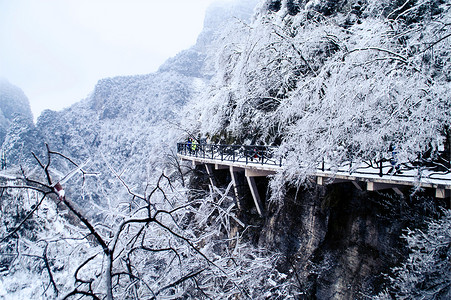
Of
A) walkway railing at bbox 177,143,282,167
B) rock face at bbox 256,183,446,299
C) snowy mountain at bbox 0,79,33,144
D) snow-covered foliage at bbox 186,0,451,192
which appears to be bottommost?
rock face at bbox 256,183,446,299

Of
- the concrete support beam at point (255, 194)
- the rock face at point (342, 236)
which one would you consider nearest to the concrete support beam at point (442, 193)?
the rock face at point (342, 236)

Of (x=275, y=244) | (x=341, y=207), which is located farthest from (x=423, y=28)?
(x=275, y=244)

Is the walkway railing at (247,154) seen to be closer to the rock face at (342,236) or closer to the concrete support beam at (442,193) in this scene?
the rock face at (342,236)

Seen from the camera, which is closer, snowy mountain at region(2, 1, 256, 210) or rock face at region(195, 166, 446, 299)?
rock face at region(195, 166, 446, 299)

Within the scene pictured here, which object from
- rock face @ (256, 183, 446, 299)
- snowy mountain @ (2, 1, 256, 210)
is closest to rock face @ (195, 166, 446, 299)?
rock face @ (256, 183, 446, 299)

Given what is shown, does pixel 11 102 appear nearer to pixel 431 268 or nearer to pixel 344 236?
pixel 344 236

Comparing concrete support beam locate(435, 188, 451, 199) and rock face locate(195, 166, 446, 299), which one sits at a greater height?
concrete support beam locate(435, 188, 451, 199)

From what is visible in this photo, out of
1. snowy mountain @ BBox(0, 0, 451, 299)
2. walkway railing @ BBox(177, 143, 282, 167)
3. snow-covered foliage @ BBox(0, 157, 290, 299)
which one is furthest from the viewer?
walkway railing @ BBox(177, 143, 282, 167)

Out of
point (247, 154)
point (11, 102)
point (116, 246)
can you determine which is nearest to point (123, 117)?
point (11, 102)

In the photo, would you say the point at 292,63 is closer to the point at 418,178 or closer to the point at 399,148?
the point at 399,148

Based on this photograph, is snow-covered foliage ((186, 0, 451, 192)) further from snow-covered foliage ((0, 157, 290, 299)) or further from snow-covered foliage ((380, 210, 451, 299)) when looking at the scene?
snow-covered foliage ((0, 157, 290, 299))

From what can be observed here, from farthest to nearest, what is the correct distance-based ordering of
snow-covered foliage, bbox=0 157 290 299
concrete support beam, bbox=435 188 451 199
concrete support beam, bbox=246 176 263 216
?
concrete support beam, bbox=246 176 263 216 → concrete support beam, bbox=435 188 451 199 → snow-covered foliage, bbox=0 157 290 299

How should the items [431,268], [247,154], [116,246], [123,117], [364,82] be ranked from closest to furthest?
[116,246]
[431,268]
[364,82]
[247,154]
[123,117]

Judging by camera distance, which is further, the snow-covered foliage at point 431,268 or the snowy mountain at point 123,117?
the snowy mountain at point 123,117
